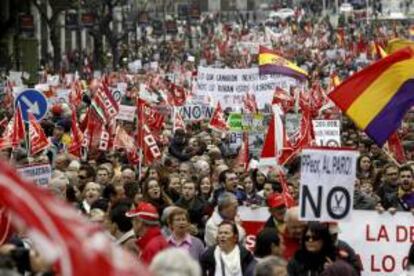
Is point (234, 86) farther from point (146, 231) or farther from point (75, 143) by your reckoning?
point (146, 231)

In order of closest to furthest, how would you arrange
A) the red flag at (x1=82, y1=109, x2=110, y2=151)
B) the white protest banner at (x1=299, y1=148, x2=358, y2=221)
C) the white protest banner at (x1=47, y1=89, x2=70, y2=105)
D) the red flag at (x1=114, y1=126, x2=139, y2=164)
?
1. the white protest banner at (x1=299, y1=148, x2=358, y2=221)
2. the red flag at (x1=114, y1=126, x2=139, y2=164)
3. the red flag at (x1=82, y1=109, x2=110, y2=151)
4. the white protest banner at (x1=47, y1=89, x2=70, y2=105)

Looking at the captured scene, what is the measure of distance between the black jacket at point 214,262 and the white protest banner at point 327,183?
42 centimetres

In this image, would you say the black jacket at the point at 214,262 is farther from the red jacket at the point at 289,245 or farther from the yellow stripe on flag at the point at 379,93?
the yellow stripe on flag at the point at 379,93

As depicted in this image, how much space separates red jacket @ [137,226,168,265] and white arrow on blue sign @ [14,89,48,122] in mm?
10730

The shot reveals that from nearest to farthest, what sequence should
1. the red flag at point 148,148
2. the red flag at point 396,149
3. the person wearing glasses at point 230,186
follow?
the person wearing glasses at point 230,186 → the red flag at point 396,149 → the red flag at point 148,148

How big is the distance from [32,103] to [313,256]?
40.1 ft

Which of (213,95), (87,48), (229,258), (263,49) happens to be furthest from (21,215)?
(87,48)

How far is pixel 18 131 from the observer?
19.5m

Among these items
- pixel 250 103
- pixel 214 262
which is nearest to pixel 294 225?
pixel 214 262

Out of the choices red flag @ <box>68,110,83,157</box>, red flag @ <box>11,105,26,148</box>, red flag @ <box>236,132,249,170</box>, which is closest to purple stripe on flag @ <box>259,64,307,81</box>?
red flag @ <box>68,110,83,157</box>

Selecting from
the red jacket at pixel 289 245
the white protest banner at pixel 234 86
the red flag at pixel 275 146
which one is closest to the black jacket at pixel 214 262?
the red jacket at pixel 289 245

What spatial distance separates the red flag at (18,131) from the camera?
19261 mm

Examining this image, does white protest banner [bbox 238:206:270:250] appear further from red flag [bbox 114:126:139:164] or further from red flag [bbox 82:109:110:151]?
red flag [bbox 82:109:110:151]

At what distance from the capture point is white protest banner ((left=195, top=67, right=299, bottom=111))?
1094 inches
